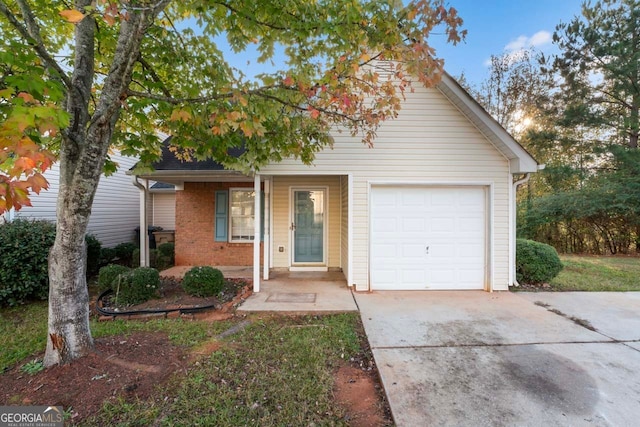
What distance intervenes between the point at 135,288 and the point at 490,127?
23.9 feet

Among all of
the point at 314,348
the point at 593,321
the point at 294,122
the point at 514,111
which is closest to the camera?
the point at 314,348

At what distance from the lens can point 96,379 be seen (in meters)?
2.81

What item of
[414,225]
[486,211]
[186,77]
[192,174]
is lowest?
[414,225]

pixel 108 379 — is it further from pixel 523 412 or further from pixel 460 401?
pixel 523 412

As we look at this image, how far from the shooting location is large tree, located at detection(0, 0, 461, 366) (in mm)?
2693

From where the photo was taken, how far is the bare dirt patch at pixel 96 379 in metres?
2.55

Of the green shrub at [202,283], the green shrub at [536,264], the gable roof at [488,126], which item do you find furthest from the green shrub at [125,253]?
the green shrub at [536,264]

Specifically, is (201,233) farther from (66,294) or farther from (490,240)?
(490,240)

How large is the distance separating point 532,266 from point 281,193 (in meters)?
6.17

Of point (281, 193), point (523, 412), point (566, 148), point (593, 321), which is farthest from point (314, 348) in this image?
point (566, 148)

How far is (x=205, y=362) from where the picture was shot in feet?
10.5

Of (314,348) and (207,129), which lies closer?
(314,348)

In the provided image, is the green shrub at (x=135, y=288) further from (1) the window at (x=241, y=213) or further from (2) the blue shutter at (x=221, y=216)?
(1) the window at (x=241, y=213)

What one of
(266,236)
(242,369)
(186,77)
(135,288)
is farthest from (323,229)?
(242,369)
